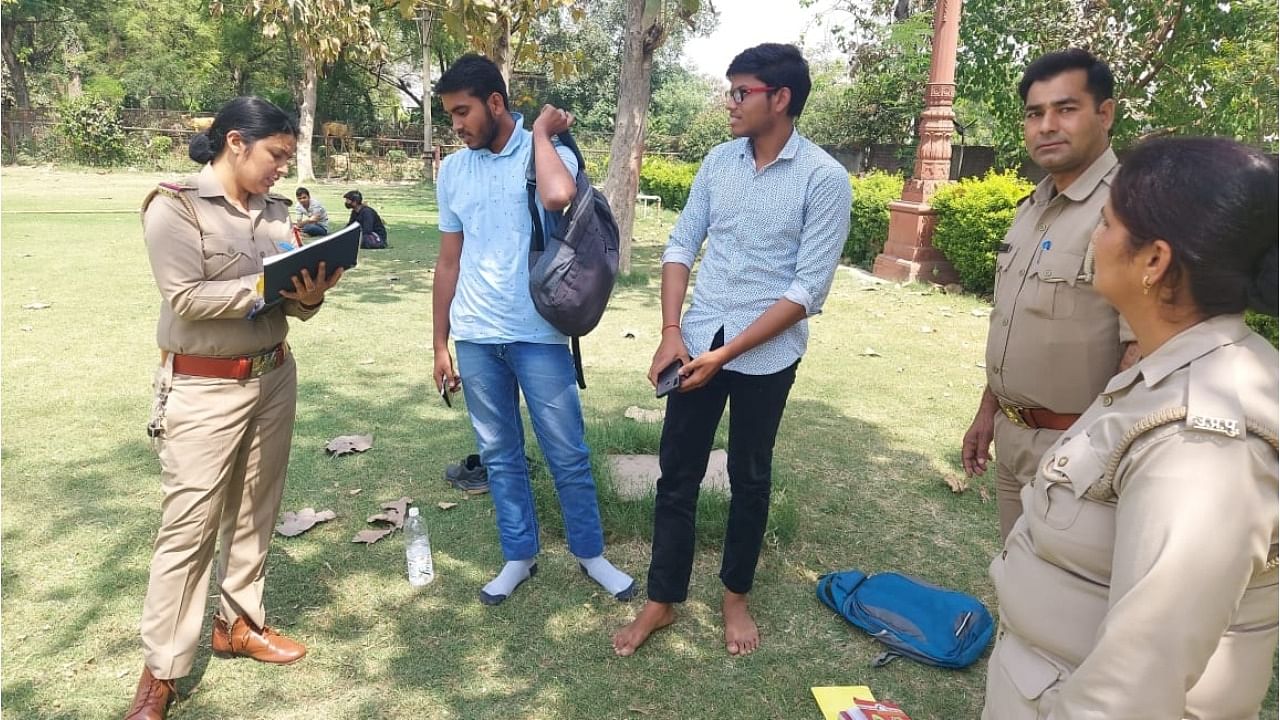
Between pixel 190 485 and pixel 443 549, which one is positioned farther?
pixel 443 549

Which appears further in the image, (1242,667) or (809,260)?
(809,260)

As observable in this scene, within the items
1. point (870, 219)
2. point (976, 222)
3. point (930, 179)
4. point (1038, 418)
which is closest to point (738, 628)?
point (1038, 418)

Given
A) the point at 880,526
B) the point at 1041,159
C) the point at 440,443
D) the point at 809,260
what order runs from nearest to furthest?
the point at 1041,159 → the point at 809,260 → the point at 880,526 → the point at 440,443

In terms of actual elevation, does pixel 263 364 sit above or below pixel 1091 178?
below

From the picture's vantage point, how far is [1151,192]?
117 centimetres

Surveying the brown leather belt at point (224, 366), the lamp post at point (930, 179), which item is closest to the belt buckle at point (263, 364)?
the brown leather belt at point (224, 366)

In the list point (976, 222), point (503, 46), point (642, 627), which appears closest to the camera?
point (642, 627)

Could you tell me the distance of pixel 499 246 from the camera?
2943 millimetres

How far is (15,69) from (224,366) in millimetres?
37713

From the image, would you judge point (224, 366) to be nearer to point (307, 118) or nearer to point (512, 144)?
point (512, 144)

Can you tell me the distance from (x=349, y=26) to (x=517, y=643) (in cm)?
2108

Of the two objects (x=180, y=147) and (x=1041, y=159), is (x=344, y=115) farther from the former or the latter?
(x=1041, y=159)

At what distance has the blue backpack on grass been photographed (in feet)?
9.20

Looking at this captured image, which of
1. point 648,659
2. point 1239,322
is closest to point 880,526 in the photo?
point 648,659
